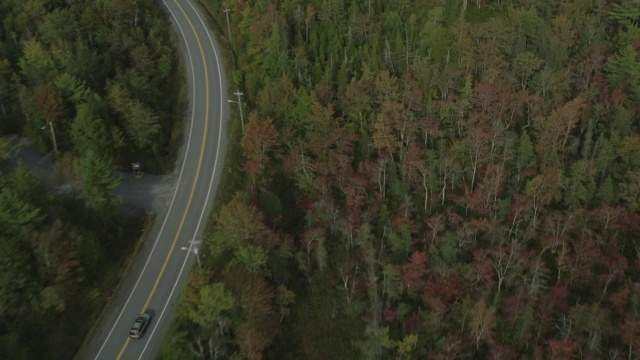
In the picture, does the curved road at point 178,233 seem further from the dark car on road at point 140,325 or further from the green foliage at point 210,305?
the green foliage at point 210,305

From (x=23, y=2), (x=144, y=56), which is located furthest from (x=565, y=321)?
(x=23, y=2)

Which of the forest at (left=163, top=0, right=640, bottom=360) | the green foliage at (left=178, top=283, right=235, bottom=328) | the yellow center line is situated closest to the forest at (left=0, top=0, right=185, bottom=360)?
the yellow center line

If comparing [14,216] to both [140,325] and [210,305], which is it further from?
[210,305]

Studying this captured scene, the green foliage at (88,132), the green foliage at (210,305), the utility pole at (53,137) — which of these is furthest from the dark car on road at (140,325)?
the utility pole at (53,137)

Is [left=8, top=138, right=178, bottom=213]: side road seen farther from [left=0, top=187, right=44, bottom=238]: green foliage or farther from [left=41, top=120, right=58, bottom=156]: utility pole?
[left=0, top=187, right=44, bottom=238]: green foliage

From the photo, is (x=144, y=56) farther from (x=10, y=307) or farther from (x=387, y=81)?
(x=10, y=307)
